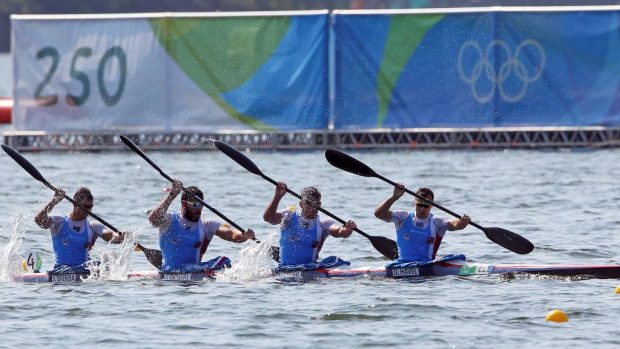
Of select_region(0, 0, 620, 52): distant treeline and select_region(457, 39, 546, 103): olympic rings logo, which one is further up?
select_region(0, 0, 620, 52): distant treeline

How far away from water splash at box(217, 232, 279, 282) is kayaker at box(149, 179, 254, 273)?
0.13 metres

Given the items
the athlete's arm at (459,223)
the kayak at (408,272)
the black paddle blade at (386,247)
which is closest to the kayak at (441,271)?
the kayak at (408,272)

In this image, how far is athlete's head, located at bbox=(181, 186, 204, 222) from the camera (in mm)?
17188

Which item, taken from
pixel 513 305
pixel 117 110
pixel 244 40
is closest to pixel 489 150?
pixel 244 40

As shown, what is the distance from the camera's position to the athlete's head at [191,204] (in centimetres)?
1719

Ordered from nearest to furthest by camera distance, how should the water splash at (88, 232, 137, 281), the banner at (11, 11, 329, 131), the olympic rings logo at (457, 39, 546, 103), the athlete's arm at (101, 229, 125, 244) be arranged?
the athlete's arm at (101, 229, 125, 244) < the water splash at (88, 232, 137, 281) < the olympic rings logo at (457, 39, 546, 103) < the banner at (11, 11, 329, 131)

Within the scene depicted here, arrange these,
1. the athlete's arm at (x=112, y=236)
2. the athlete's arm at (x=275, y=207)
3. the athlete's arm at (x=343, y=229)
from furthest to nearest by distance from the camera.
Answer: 1. the athlete's arm at (x=112, y=236)
2. the athlete's arm at (x=343, y=229)
3. the athlete's arm at (x=275, y=207)

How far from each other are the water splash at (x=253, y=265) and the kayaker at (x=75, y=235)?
1.33 metres

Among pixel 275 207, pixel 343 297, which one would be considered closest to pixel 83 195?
pixel 275 207

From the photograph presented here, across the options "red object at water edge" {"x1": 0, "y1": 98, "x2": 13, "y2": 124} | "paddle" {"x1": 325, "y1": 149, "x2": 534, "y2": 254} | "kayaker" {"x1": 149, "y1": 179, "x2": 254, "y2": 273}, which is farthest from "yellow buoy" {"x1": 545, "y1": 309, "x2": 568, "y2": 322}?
"red object at water edge" {"x1": 0, "y1": 98, "x2": 13, "y2": 124}

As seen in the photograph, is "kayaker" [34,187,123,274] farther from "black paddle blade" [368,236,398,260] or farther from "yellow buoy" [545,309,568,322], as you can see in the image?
"yellow buoy" [545,309,568,322]

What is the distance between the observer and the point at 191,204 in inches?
678

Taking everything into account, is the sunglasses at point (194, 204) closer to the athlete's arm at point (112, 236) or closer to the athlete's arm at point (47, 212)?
the athlete's arm at point (112, 236)

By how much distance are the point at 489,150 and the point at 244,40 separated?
569 centimetres
